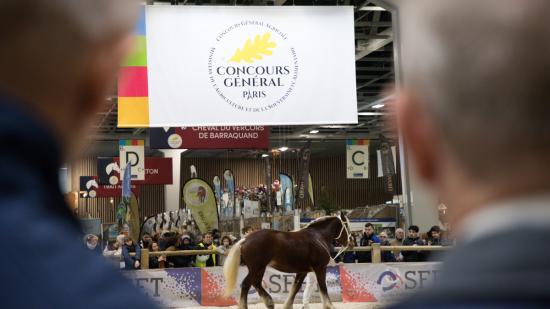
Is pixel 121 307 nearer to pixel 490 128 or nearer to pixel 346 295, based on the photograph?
pixel 490 128

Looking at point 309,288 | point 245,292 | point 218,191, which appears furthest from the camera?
point 218,191

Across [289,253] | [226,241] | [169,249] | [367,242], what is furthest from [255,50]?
[367,242]

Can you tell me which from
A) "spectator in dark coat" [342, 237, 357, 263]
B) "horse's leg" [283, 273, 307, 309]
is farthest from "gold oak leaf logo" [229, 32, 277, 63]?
"spectator in dark coat" [342, 237, 357, 263]

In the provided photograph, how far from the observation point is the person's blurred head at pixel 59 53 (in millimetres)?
535

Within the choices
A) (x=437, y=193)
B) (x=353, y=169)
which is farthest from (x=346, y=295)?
(x=437, y=193)

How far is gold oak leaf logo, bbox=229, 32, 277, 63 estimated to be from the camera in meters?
9.01

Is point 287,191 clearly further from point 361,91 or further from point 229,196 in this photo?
point 361,91

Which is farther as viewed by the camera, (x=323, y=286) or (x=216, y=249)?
(x=216, y=249)

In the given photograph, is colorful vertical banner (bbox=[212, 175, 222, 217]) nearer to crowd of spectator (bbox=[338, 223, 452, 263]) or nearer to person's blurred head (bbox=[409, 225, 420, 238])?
crowd of spectator (bbox=[338, 223, 452, 263])

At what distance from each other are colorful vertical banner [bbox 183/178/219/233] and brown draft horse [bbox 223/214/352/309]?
598cm

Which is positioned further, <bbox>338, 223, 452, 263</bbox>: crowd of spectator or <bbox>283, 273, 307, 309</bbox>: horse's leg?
<bbox>338, 223, 452, 263</bbox>: crowd of spectator

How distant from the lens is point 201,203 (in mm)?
17328

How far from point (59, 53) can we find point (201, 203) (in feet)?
55.4

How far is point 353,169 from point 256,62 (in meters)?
12.4
